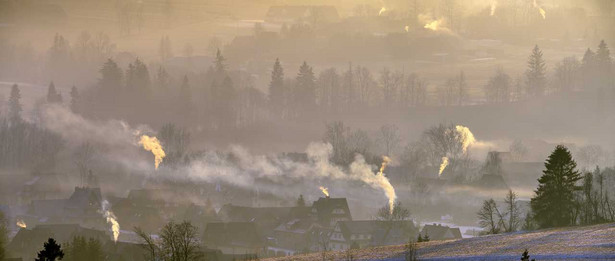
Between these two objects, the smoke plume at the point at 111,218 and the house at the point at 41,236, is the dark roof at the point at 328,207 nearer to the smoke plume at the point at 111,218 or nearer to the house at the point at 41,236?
the smoke plume at the point at 111,218

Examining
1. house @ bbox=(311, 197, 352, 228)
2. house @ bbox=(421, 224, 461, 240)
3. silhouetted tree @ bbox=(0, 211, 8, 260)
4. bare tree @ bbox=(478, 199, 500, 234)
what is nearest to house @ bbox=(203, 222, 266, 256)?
house @ bbox=(311, 197, 352, 228)

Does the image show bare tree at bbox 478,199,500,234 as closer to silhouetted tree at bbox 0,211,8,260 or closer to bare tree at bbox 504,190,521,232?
bare tree at bbox 504,190,521,232

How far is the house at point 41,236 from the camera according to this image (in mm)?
130625

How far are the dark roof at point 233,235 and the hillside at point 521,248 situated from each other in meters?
46.9

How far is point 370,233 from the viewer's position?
139 metres

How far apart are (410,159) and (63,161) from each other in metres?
62.6

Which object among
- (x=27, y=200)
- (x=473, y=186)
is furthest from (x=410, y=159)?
(x=27, y=200)

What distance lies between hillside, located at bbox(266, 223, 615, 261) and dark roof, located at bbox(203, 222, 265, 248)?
46.9m

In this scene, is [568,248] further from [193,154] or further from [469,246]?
[193,154]

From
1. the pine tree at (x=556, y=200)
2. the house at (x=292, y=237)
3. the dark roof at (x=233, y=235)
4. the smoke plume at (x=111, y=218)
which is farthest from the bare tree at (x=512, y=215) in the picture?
the smoke plume at (x=111, y=218)

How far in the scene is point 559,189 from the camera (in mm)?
106312

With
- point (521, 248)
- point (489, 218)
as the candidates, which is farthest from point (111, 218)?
point (521, 248)

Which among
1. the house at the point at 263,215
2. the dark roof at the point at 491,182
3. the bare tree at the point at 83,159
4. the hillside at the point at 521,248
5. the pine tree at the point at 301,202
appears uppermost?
the bare tree at the point at 83,159

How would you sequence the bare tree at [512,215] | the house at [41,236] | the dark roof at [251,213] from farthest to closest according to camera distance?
the dark roof at [251,213] < the house at [41,236] < the bare tree at [512,215]
